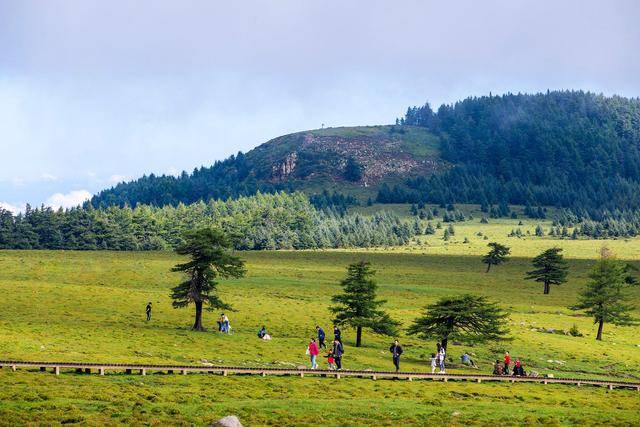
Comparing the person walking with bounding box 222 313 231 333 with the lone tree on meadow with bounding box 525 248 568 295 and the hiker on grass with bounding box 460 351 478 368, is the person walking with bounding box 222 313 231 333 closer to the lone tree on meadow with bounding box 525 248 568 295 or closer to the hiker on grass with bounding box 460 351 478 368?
the hiker on grass with bounding box 460 351 478 368

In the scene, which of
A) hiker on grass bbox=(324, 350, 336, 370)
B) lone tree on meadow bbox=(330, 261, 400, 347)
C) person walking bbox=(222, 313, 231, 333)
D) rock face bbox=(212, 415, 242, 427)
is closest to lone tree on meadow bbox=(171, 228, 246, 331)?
person walking bbox=(222, 313, 231, 333)

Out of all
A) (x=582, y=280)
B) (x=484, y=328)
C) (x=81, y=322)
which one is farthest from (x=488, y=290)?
(x=81, y=322)

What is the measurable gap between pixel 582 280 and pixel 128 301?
85.4m

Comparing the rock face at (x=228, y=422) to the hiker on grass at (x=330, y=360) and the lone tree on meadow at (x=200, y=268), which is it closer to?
the hiker on grass at (x=330, y=360)

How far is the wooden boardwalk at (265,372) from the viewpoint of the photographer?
4453 centimetres

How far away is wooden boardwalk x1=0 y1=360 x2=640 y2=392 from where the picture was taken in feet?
146

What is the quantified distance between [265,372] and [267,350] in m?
14.2

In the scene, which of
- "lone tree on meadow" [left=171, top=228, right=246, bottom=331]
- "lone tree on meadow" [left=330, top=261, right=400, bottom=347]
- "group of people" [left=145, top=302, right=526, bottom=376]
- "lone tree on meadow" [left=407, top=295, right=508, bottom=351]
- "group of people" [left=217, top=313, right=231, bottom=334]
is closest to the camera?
"group of people" [left=145, top=302, right=526, bottom=376]

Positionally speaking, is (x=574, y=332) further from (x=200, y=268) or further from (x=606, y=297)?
(x=200, y=268)

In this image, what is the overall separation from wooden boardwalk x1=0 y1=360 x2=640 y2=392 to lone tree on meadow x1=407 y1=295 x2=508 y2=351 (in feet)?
42.1

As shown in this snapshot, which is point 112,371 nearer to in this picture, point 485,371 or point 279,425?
point 279,425

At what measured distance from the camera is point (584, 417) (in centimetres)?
4038

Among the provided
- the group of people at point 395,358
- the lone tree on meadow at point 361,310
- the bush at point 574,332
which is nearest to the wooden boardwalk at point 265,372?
the group of people at point 395,358

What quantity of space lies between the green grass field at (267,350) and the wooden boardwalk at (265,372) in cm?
119
